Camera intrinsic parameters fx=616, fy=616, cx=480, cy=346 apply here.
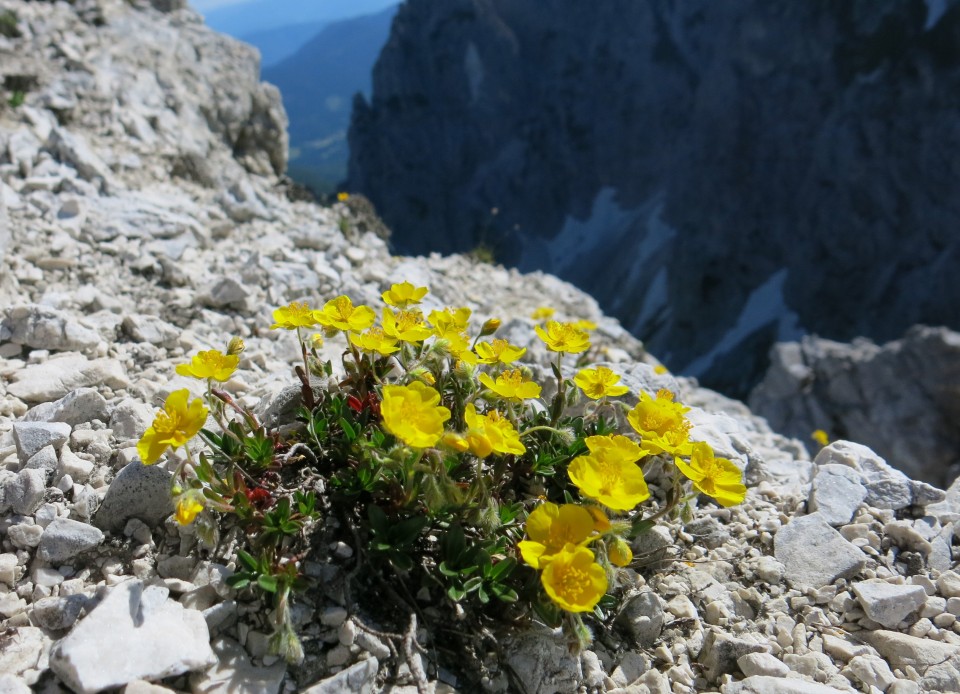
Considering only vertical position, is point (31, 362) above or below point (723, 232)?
above

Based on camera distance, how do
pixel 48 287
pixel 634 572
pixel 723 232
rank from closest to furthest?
pixel 634 572, pixel 48 287, pixel 723 232

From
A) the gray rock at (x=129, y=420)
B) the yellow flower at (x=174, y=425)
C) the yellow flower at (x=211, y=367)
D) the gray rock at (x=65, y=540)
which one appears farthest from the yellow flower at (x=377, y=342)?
the gray rock at (x=65, y=540)

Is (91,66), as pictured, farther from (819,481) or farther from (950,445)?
(950,445)

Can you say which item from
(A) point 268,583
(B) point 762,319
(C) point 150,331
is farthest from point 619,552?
(B) point 762,319

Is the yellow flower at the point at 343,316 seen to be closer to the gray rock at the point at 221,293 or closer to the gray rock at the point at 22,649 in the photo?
the gray rock at the point at 22,649

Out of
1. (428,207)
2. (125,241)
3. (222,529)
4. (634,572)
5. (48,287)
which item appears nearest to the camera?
(222,529)

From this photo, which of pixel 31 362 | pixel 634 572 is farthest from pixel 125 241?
pixel 634 572
